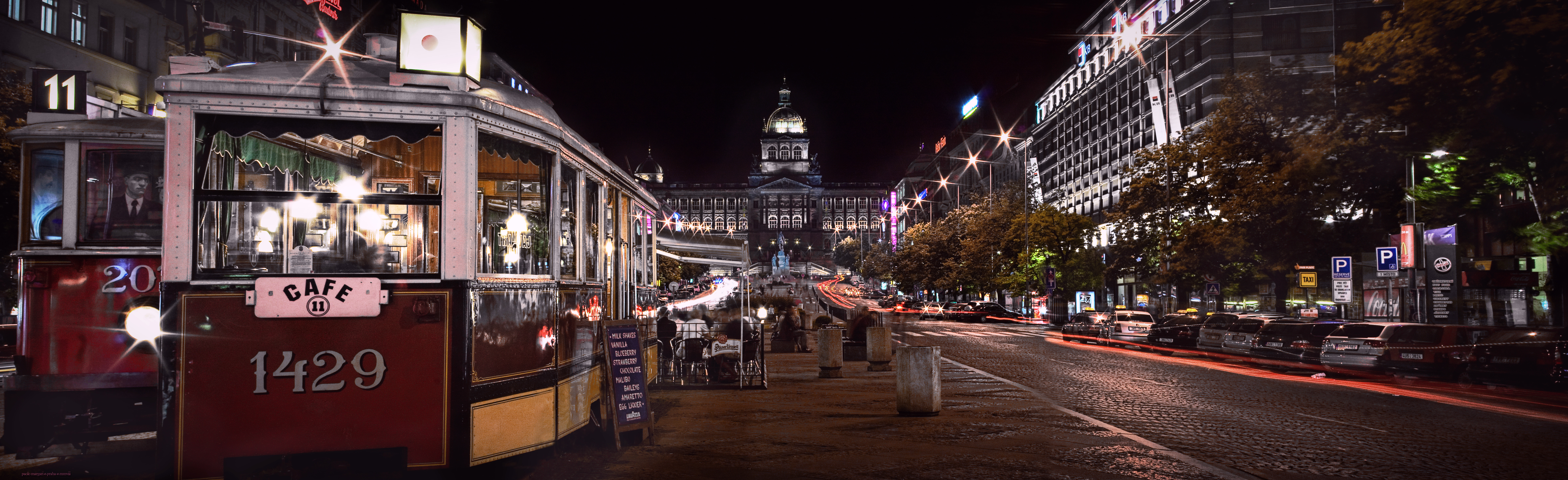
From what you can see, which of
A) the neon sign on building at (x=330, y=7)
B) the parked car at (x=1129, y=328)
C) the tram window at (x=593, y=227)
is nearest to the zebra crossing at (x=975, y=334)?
the parked car at (x=1129, y=328)

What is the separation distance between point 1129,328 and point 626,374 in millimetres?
29190

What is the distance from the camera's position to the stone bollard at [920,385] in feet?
38.2

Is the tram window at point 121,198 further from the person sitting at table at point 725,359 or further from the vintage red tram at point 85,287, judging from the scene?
the person sitting at table at point 725,359

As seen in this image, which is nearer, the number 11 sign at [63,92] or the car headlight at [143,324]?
the car headlight at [143,324]

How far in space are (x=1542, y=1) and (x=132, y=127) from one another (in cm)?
1941

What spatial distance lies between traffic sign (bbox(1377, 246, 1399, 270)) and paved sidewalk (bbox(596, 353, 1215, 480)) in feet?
47.3

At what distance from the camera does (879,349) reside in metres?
19.5

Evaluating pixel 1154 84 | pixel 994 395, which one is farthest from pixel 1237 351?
pixel 1154 84

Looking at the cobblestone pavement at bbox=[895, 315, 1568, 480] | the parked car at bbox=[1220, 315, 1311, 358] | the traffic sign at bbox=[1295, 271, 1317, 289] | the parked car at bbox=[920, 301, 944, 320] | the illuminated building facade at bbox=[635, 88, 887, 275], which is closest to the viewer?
the cobblestone pavement at bbox=[895, 315, 1568, 480]

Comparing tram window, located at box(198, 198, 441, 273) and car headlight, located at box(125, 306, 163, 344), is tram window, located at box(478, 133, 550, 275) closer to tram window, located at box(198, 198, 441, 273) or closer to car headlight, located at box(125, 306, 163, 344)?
tram window, located at box(198, 198, 441, 273)

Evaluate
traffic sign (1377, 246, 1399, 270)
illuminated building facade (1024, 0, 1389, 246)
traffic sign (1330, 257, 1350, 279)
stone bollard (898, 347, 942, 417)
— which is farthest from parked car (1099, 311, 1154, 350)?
stone bollard (898, 347, 942, 417)

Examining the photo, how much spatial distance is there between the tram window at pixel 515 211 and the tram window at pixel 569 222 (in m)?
0.26

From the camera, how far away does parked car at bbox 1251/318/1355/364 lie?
835 inches

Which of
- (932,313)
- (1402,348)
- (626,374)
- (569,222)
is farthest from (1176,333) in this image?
(932,313)
